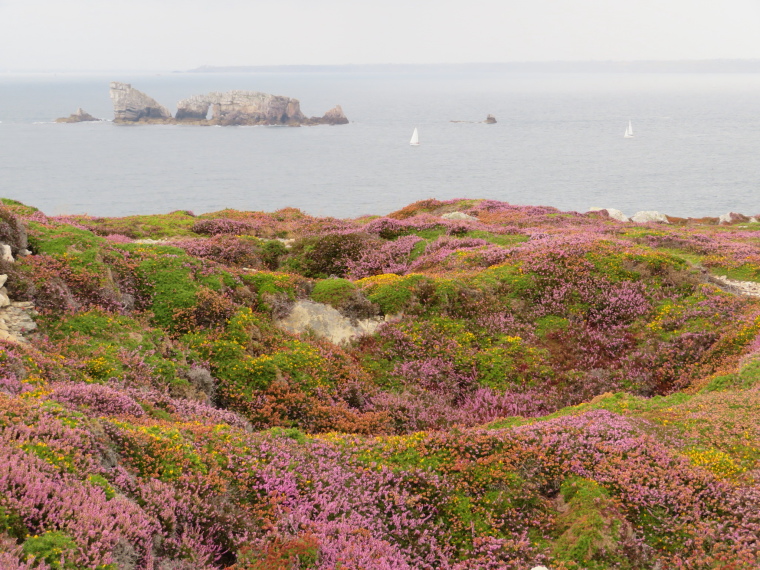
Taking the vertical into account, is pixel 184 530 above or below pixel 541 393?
above

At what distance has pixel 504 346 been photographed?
1920 cm

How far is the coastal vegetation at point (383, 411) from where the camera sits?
309 inches

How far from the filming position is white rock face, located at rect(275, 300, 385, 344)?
1948 centimetres

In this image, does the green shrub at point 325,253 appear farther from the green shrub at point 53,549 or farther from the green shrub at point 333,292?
the green shrub at point 53,549

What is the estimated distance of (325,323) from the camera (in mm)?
20062

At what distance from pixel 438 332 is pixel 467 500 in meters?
10.4

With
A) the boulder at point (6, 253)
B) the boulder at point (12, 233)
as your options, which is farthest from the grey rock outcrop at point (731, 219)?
the boulder at point (6, 253)

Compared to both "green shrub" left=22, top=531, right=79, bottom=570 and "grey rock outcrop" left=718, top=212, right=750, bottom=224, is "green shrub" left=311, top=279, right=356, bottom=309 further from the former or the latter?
"grey rock outcrop" left=718, top=212, right=750, bottom=224

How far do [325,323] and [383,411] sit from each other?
18.1 feet

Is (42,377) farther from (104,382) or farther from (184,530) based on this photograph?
(184,530)

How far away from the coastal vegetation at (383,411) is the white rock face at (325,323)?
389 millimetres

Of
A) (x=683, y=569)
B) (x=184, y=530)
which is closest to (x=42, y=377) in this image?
(x=184, y=530)

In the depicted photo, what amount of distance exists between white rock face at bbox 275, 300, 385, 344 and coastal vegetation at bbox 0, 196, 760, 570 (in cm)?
39

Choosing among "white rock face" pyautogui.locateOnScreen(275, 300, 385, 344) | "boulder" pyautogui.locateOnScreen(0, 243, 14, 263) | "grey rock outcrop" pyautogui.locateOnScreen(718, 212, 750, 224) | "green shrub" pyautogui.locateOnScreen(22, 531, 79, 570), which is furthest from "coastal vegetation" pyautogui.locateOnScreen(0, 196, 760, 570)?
"grey rock outcrop" pyautogui.locateOnScreen(718, 212, 750, 224)
